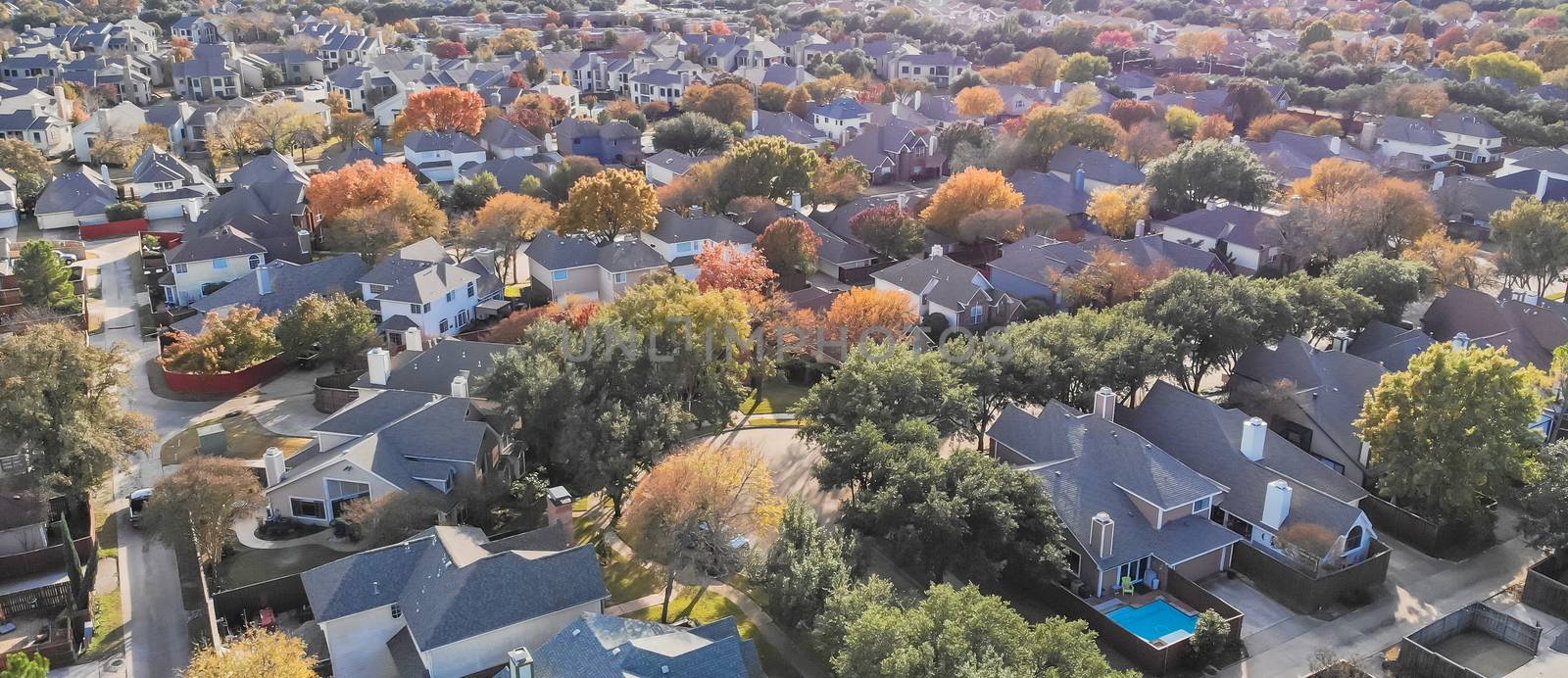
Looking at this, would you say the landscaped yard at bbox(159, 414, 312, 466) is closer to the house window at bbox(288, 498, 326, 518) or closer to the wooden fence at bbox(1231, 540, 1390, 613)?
the house window at bbox(288, 498, 326, 518)

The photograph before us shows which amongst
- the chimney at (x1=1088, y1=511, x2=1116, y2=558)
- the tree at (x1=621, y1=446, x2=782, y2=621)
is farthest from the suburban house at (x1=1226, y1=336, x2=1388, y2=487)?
the tree at (x1=621, y1=446, x2=782, y2=621)

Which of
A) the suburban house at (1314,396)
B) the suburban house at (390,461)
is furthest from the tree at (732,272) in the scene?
the suburban house at (1314,396)

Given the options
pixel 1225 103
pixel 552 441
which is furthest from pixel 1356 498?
pixel 1225 103

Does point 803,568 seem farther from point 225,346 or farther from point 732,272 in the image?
point 225,346

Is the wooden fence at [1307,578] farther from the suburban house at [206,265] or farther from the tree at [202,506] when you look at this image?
the suburban house at [206,265]

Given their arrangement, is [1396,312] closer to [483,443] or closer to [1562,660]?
[1562,660]

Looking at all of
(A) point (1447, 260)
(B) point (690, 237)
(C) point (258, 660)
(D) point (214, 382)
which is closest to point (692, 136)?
(B) point (690, 237)
